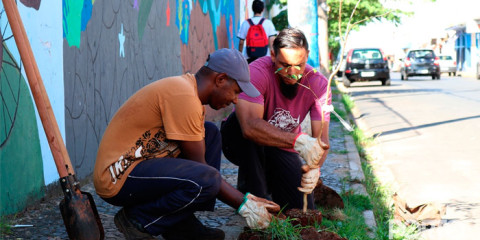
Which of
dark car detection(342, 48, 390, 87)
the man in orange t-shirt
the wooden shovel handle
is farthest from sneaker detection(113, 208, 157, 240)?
dark car detection(342, 48, 390, 87)

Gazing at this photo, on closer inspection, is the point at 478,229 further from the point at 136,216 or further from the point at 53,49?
the point at 53,49

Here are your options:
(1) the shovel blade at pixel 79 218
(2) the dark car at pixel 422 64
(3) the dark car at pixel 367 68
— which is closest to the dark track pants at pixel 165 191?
(1) the shovel blade at pixel 79 218

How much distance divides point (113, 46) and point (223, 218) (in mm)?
2211

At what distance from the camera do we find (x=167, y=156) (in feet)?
10.9

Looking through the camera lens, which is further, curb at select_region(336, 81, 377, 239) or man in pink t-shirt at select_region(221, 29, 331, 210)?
curb at select_region(336, 81, 377, 239)

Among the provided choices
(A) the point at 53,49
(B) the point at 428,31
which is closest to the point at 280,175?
(A) the point at 53,49

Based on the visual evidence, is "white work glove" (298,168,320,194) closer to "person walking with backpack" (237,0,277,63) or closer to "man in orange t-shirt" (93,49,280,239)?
"man in orange t-shirt" (93,49,280,239)

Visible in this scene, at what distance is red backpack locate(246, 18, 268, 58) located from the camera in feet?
30.0

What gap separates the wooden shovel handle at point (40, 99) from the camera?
3.13 m

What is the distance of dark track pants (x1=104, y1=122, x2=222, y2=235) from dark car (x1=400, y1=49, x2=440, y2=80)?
27065 millimetres

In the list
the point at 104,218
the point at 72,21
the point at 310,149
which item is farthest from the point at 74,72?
the point at 310,149

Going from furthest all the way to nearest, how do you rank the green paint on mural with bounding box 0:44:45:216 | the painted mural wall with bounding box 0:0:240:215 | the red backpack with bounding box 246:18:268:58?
the red backpack with bounding box 246:18:268:58 < the painted mural wall with bounding box 0:0:240:215 < the green paint on mural with bounding box 0:44:45:216

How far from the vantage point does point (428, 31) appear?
69812 mm

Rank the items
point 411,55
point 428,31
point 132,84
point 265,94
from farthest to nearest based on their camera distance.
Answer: point 428,31 → point 411,55 → point 132,84 → point 265,94
